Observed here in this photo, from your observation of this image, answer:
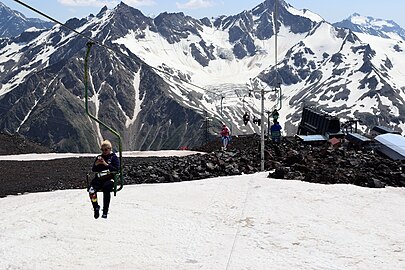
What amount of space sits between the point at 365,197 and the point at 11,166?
2772 centimetres

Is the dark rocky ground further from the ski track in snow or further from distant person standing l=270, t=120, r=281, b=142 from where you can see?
the ski track in snow

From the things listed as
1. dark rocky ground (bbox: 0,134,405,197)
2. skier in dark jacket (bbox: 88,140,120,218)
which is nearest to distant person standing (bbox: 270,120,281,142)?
dark rocky ground (bbox: 0,134,405,197)

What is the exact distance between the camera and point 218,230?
58.1 feet

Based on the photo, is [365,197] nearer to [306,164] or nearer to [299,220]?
[299,220]

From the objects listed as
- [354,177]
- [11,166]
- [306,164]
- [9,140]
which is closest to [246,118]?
[306,164]

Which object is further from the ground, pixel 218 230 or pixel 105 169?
pixel 105 169

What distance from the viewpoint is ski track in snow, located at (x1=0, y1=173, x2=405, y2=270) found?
14.6 m

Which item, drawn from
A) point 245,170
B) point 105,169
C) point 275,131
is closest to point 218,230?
point 105,169

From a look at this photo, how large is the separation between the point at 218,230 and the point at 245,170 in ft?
40.8

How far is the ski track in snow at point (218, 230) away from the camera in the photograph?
1464 centimetres

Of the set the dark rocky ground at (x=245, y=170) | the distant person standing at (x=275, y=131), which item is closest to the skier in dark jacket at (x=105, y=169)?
the dark rocky ground at (x=245, y=170)

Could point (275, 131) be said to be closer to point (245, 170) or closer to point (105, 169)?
point (245, 170)

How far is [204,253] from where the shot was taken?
50.1ft

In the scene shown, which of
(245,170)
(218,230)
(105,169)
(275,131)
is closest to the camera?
(105,169)
